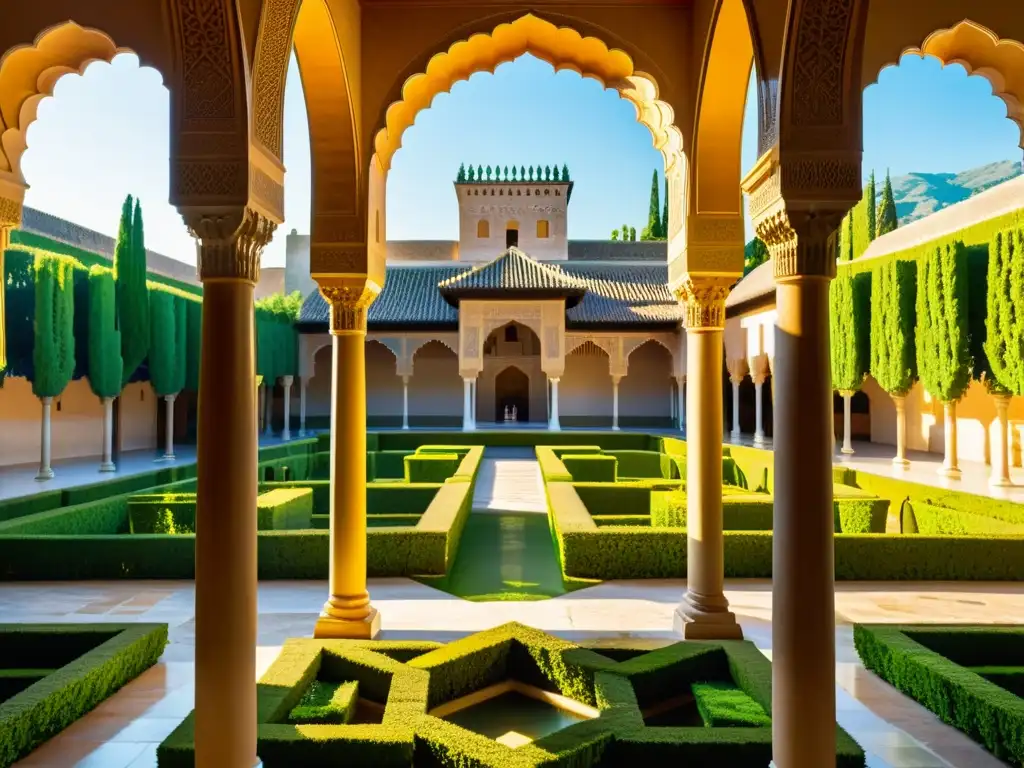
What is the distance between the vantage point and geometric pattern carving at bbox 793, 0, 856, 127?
3596 millimetres

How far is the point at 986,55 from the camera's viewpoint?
15.7 feet

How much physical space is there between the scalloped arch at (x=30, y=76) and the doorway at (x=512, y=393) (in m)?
32.7

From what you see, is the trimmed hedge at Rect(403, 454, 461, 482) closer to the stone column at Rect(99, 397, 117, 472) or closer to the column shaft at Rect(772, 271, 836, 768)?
the stone column at Rect(99, 397, 117, 472)

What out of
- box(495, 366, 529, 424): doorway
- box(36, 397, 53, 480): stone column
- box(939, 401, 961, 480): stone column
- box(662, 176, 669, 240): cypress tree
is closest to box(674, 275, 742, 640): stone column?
box(662, 176, 669, 240): cypress tree

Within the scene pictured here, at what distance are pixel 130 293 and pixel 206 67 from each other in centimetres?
1960

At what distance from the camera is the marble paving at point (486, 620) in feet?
15.2

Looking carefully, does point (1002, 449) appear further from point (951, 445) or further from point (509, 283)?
point (509, 283)

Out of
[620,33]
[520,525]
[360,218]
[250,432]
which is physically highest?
[620,33]

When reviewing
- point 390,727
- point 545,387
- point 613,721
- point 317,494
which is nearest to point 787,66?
point 613,721

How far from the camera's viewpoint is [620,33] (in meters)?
5.91

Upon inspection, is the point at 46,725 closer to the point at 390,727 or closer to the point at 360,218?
the point at 390,727

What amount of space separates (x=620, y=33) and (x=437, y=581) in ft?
22.3

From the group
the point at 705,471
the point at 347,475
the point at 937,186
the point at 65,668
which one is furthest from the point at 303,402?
the point at 937,186

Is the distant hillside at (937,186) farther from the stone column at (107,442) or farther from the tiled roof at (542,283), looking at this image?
the stone column at (107,442)
